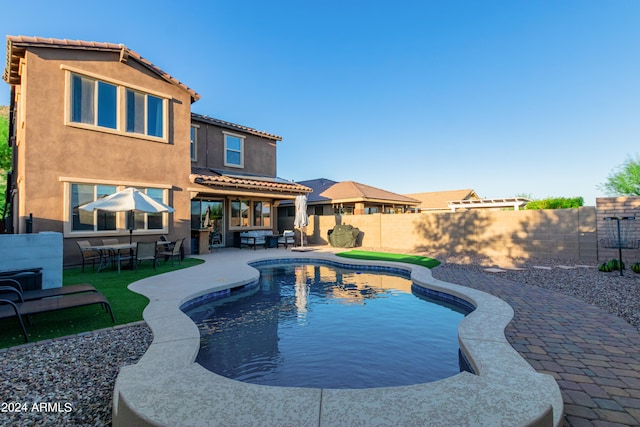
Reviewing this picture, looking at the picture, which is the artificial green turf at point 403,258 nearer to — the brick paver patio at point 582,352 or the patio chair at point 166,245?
the brick paver patio at point 582,352

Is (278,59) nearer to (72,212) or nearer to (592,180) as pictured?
(72,212)

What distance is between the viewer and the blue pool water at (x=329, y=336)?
402cm

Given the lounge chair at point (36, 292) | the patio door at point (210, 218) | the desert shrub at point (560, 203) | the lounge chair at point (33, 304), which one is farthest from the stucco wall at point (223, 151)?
the desert shrub at point (560, 203)

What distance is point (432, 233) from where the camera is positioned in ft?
56.3

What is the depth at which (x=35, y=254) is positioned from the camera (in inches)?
251

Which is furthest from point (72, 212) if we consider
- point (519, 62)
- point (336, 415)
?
point (519, 62)

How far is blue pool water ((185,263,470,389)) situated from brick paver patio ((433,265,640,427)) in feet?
3.42

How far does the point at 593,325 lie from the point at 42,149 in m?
15.3

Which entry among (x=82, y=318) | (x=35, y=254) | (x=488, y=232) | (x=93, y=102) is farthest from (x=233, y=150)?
(x=488, y=232)

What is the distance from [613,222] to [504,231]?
385 cm

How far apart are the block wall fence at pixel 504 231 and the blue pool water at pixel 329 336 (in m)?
8.42

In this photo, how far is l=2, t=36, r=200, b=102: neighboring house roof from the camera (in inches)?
398

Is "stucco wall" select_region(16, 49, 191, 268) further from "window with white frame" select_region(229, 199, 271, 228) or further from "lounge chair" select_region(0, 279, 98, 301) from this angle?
"lounge chair" select_region(0, 279, 98, 301)

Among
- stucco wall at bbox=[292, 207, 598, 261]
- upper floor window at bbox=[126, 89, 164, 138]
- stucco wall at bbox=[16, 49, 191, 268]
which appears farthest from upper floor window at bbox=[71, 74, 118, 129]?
stucco wall at bbox=[292, 207, 598, 261]
